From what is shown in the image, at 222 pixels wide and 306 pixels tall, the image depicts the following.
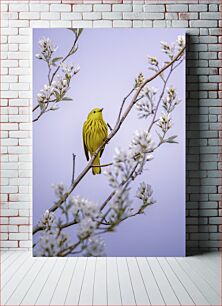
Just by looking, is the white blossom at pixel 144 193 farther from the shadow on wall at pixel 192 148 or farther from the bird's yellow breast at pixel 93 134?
the bird's yellow breast at pixel 93 134

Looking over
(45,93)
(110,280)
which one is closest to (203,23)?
(45,93)

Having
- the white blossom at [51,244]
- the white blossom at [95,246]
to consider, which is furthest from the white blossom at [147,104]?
the white blossom at [51,244]

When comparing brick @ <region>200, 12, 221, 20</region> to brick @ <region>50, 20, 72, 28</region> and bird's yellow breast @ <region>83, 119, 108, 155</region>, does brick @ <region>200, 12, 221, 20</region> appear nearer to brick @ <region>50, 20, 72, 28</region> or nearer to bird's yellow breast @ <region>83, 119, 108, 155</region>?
brick @ <region>50, 20, 72, 28</region>

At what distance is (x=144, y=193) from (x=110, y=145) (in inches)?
19.7

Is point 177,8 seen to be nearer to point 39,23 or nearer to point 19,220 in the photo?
point 39,23

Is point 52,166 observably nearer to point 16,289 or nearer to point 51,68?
point 51,68

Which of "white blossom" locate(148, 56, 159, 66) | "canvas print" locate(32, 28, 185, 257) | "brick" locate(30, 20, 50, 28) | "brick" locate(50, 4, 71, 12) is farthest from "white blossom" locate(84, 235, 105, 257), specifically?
"brick" locate(50, 4, 71, 12)

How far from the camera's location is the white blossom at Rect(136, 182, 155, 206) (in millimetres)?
5320

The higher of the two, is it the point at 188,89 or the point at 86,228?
the point at 188,89

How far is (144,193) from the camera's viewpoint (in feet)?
17.5

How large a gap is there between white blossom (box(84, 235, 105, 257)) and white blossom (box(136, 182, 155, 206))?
19.1 inches

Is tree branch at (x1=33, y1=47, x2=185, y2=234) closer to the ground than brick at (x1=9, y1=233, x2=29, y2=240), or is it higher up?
higher up

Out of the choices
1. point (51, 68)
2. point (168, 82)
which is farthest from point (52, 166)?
point (168, 82)

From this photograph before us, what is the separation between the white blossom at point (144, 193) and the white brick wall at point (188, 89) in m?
0.39
